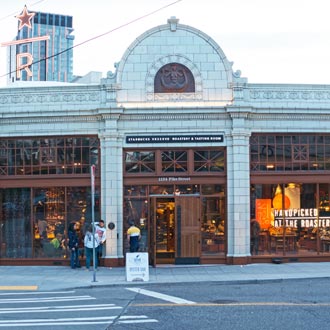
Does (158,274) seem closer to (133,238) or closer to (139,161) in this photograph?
(133,238)

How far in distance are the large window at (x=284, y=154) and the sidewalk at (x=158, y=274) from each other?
11.1 ft

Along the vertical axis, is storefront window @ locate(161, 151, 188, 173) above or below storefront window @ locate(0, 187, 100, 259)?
above

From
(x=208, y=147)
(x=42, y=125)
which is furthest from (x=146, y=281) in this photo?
(x=42, y=125)

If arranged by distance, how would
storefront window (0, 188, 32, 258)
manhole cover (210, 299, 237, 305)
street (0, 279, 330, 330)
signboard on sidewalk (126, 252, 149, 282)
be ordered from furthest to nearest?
1. storefront window (0, 188, 32, 258)
2. signboard on sidewalk (126, 252, 149, 282)
3. manhole cover (210, 299, 237, 305)
4. street (0, 279, 330, 330)

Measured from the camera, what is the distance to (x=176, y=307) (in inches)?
502

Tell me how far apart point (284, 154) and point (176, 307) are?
32.6 ft

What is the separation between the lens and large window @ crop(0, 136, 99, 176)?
832 inches

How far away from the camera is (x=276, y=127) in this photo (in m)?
21.1

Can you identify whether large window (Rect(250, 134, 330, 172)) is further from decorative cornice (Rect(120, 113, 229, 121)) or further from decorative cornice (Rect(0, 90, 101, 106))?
decorative cornice (Rect(0, 90, 101, 106))

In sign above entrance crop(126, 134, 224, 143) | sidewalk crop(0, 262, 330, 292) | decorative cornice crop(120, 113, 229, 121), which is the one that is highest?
decorative cornice crop(120, 113, 229, 121)

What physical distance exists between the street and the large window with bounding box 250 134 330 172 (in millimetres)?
5340

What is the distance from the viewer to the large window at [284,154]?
69.3 feet

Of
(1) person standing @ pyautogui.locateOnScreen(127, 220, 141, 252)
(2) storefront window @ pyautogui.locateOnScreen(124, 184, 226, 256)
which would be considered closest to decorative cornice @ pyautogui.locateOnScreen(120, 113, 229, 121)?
(2) storefront window @ pyautogui.locateOnScreen(124, 184, 226, 256)

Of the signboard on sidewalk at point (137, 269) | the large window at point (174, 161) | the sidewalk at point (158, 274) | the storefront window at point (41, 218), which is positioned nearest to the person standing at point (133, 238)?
the sidewalk at point (158, 274)
